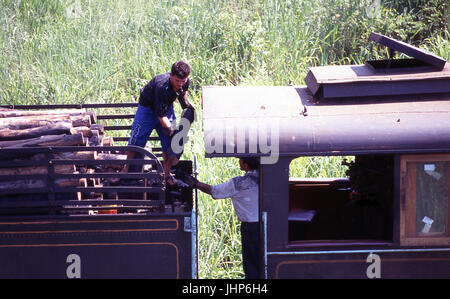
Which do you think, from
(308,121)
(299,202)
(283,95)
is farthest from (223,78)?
(308,121)

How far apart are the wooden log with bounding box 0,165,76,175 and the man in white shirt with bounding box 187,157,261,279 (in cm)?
109

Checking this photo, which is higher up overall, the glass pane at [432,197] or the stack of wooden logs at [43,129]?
the stack of wooden logs at [43,129]

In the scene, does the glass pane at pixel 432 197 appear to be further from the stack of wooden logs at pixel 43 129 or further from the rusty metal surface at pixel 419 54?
the stack of wooden logs at pixel 43 129

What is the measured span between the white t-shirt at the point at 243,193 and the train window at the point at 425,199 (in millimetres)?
1353

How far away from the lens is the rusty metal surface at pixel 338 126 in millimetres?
4570

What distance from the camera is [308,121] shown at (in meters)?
4.70

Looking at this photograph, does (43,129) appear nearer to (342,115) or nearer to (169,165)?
(169,165)

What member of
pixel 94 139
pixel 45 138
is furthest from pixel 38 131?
pixel 94 139

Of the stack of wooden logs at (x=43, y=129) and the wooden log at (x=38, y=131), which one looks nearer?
the stack of wooden logs at (x=43, y=129)

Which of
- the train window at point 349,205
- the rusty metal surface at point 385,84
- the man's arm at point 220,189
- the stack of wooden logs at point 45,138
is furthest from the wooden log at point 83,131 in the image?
the rusty metal surface at point 385,84

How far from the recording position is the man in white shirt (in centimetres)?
528

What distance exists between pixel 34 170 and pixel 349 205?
2.97 meters

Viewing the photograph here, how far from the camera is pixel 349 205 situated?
557 centimetres

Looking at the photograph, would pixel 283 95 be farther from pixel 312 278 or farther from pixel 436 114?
pixel 312 278
